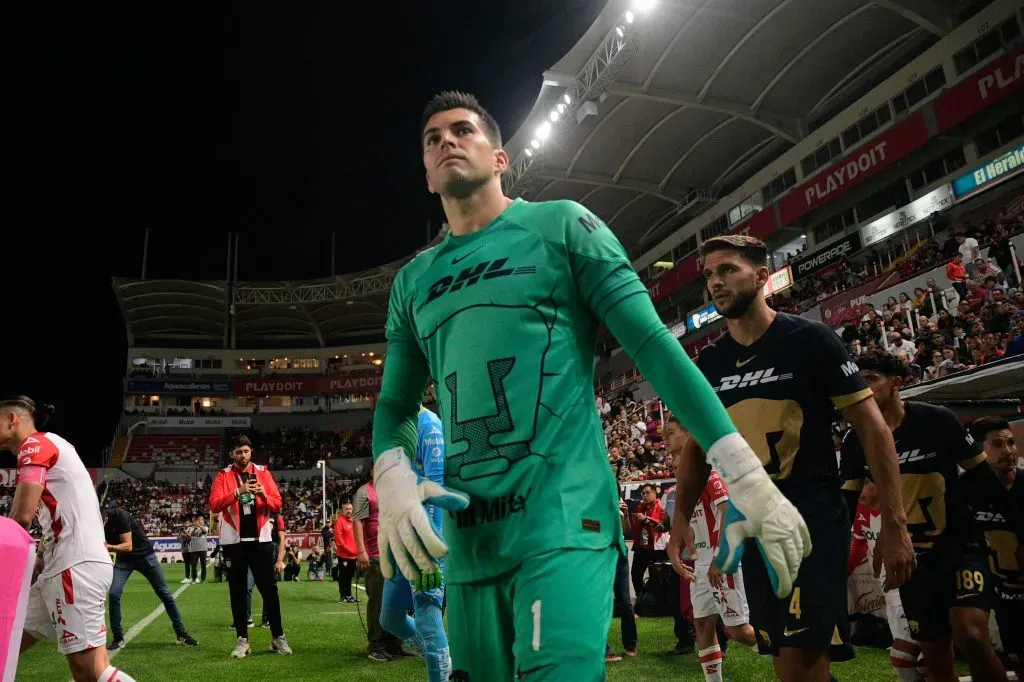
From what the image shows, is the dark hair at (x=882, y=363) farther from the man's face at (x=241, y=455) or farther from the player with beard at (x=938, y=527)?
the man's face at (x=241, y=455)

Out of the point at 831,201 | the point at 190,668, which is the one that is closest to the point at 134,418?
the point at 831,201

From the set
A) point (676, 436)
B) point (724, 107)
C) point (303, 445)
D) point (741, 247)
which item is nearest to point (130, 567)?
point (676, 436)

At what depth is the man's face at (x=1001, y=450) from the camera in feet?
17.7

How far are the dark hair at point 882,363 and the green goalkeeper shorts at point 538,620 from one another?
3264 millimetres

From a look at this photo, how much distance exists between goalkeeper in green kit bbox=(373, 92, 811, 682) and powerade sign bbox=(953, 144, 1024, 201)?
900 inches

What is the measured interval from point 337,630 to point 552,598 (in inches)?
404

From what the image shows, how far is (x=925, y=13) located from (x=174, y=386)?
5330 centimetres

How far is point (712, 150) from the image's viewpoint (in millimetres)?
32344

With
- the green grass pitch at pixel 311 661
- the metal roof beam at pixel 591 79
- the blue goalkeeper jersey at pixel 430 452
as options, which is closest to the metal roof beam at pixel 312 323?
the metal roof beam at pixel 591 79

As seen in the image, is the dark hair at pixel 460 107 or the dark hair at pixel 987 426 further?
the dark hair at pixel 987 426

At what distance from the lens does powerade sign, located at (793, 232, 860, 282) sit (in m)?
25.8

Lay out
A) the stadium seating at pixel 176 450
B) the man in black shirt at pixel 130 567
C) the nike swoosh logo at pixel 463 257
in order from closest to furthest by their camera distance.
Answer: the nike swoosh logo at pixel 463 257 → the man in black shirt at pixel 130 567 → the stadium seating at pixel 176 450

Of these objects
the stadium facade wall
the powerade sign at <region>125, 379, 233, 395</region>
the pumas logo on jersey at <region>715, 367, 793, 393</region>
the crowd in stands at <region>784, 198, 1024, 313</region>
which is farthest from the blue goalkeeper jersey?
the powerade sign at <region>125, 379, 233, 395</region>

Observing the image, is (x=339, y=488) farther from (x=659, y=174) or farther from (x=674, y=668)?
(x=674, y=668)
